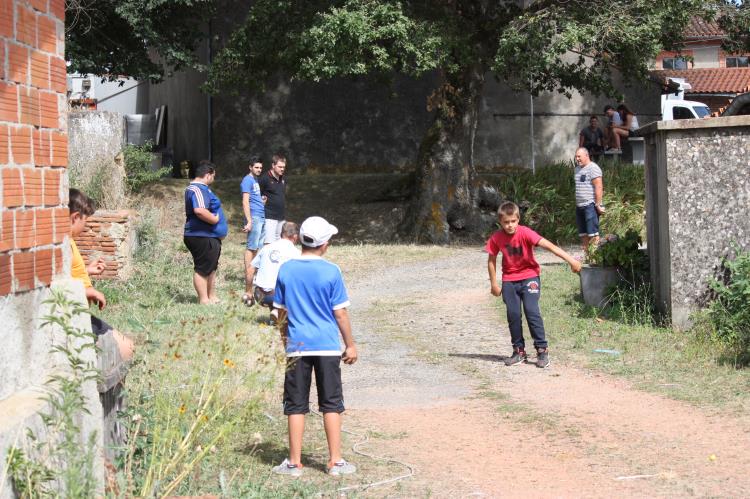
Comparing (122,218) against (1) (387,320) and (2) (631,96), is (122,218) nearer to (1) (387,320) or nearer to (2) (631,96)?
(1) (387,320)

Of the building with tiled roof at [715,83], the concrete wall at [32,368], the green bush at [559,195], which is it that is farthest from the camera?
the building with tiled roof at [715,83]

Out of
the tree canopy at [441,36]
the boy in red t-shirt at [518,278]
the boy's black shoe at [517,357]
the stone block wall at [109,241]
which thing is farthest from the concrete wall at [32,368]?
the tree canopy at [441,36]

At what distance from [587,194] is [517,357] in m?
5.88

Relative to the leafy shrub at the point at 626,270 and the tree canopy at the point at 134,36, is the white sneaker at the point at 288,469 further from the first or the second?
the tree canopy at the point at 134,36

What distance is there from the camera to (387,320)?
1266 centimetres

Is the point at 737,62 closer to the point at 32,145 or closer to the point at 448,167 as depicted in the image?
the point at 448,167

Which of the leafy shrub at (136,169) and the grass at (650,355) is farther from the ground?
the leafy shrub at (136,169)

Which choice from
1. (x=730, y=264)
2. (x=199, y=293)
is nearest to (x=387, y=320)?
(x=199, y=293)

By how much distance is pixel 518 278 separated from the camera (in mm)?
9938

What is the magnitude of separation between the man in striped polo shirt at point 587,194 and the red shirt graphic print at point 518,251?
17.5 ft

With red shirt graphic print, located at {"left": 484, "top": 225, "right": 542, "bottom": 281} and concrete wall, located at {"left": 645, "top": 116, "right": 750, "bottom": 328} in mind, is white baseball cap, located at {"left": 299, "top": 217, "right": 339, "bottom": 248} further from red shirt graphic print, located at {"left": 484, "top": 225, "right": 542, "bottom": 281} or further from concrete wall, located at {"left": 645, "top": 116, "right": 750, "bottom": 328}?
concrete wall, located at {"left": 645, "top": 116, "right": 750, "bottom": 328}

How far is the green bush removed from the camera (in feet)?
67.7

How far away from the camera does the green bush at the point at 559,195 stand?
813 inches

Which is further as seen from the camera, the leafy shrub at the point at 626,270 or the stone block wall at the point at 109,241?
the stone block wall at the point at 109,241
